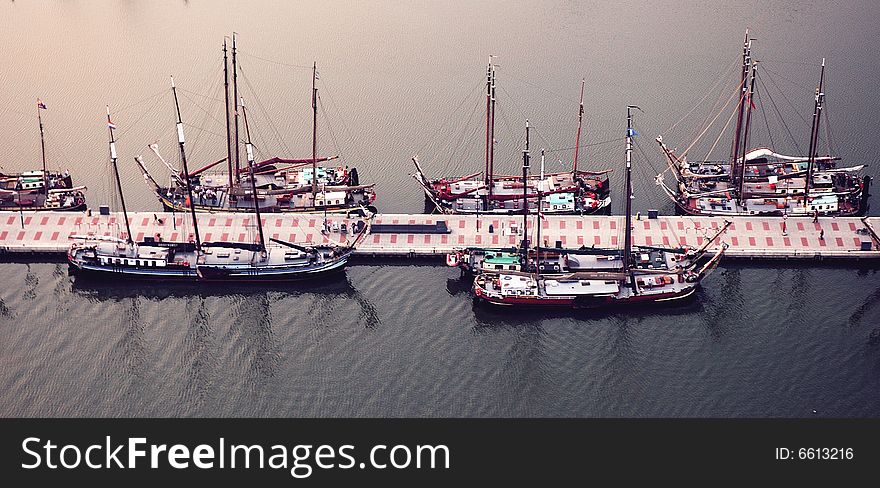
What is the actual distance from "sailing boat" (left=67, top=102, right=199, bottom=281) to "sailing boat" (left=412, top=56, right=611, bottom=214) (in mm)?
35309

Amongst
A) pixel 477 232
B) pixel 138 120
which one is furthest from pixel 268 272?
pixel 138 120

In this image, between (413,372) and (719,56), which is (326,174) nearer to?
(413,372)

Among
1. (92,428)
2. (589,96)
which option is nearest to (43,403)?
(92,428)

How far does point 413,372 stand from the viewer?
4668 inches

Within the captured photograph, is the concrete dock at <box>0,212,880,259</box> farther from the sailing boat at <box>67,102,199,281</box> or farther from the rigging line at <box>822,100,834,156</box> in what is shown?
the rigging line at <box>822,100,834,156</box>

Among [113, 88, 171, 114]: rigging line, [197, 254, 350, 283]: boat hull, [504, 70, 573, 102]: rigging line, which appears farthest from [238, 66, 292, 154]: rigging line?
[504, 70, 573, 102]: rigging line

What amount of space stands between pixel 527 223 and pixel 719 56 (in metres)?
74.6

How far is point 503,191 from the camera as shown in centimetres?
15475

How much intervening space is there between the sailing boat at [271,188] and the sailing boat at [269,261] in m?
12.3

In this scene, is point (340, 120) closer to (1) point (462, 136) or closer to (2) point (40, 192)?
(1) point (462, 136)

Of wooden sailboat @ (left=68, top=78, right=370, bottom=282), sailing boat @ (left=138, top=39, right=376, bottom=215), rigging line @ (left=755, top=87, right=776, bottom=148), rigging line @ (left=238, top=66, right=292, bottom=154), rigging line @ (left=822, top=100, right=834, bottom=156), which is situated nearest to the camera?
wooden sailboat @ (left=68, top=78, right=370, bottom=282)

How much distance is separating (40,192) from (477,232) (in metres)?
62.2

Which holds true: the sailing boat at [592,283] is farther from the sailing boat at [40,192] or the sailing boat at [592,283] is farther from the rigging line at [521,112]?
the sailing boat at [40,192]

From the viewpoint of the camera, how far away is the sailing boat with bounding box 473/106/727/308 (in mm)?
129000
